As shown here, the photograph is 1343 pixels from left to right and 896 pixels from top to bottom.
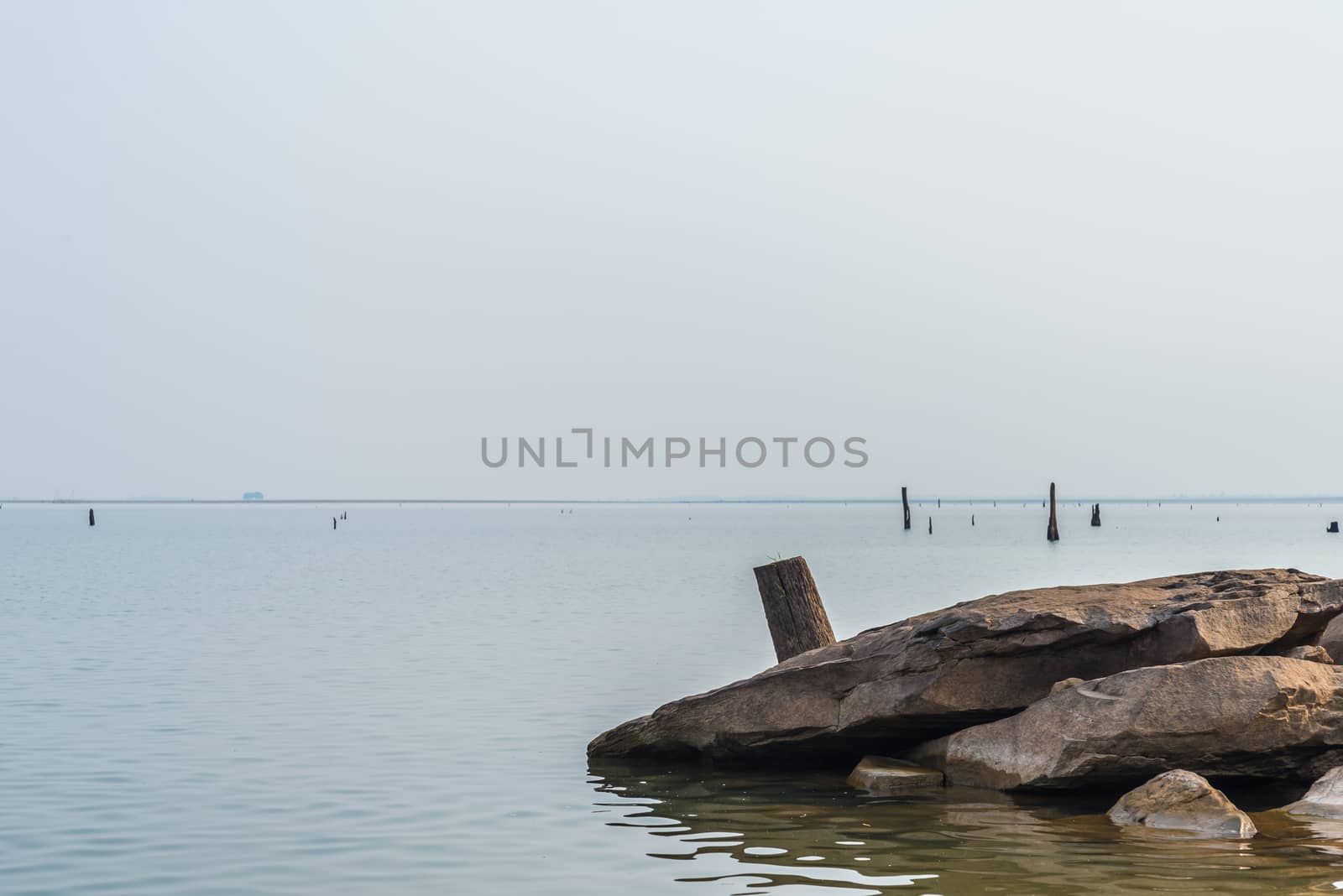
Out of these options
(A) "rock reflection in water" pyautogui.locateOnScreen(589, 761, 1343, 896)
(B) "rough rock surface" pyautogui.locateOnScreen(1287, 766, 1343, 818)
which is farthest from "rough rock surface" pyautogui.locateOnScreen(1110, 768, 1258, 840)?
(B) "rough rock surface" pyautogui.locateOnScreen(1287, 766, 1343, 818)

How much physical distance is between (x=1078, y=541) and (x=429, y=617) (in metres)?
60.8

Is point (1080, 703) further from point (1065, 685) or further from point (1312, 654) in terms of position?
point (1312, 654)

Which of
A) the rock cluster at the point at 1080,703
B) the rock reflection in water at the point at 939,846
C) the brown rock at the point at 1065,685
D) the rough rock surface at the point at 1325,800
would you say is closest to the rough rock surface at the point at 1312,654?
the rock cluster at the point at 1080,703

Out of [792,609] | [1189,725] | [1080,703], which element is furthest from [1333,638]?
[792,609]

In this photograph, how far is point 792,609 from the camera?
16844 mm

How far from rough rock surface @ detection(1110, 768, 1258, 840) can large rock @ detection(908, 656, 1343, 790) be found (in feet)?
1.36

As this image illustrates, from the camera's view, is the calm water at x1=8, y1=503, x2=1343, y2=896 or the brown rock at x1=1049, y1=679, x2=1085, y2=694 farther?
the brown rock at x1=1049, y1=679, x2=1085, y2=694

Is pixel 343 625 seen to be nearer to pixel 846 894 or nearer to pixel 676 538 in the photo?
pixel 846 894

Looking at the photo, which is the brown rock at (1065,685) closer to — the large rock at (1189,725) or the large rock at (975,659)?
the large rock at (1189,725)

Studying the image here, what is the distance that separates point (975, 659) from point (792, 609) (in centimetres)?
395

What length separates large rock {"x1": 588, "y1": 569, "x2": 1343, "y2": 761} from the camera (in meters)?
13.1

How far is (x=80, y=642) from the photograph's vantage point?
27062mm

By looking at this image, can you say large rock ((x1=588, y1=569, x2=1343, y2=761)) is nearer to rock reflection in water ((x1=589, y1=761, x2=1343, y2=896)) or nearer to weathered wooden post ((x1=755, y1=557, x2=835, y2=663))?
rock reflection in water ((x1=589, y1=761, x2=1343, y2=896))

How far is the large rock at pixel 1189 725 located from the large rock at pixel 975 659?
784 millimetres
